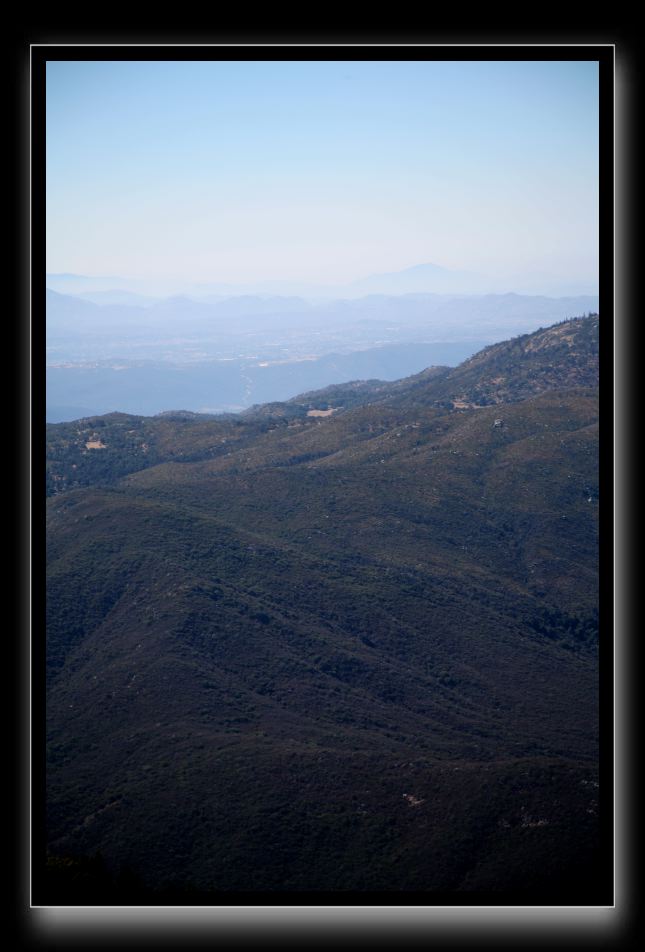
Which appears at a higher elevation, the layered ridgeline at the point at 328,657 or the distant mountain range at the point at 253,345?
the distant mountain range at the point at 253,345

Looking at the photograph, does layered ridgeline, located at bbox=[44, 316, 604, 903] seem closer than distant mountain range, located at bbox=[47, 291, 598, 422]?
Yes

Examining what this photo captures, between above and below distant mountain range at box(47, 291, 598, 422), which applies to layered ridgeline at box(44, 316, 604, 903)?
below

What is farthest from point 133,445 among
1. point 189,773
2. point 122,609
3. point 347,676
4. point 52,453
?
point 189,773

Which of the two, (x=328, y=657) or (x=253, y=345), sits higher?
(x=253, y=345)

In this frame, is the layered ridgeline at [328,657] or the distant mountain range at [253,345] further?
the distant mountain range at [253,345]

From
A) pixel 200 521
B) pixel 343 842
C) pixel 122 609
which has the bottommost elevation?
pixel 343 842

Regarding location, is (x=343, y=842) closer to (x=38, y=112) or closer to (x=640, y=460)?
(x=640, y=460)

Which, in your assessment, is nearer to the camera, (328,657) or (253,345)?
(328,657)
